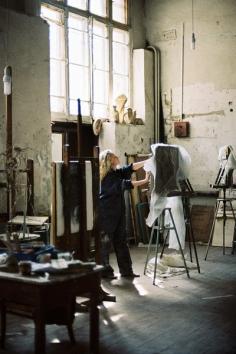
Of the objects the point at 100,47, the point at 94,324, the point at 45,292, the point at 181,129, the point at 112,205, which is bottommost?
the point at 94,324

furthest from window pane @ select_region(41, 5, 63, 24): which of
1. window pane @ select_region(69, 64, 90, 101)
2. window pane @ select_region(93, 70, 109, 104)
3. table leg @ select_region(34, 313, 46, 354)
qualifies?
table leg @ select_region(34, 313, 46, 354)

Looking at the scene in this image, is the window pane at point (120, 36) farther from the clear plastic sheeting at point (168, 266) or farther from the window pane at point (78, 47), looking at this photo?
the clear plastic sheeting at point (168, 266)

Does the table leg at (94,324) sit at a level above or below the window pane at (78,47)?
below

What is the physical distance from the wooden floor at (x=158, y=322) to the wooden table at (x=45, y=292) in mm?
510

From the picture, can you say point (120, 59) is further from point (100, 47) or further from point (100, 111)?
point (100, 111)

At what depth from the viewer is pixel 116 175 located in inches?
264

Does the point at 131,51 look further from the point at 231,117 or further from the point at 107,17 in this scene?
the point at 231,117

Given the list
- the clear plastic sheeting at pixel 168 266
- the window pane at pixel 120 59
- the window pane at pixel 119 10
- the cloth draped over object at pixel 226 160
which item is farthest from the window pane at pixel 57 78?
the clear plastic sheeting at pixel 168 266

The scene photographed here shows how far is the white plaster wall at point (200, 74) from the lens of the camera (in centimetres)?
957

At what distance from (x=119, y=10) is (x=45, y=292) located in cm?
766

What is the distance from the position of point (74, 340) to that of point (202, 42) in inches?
268

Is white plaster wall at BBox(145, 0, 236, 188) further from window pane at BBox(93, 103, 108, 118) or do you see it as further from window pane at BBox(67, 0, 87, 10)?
window pane at BBox(67, 0, 87, 10)

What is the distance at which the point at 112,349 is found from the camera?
4.20 metres

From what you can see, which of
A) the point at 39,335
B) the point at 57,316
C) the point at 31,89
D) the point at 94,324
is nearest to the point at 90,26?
the point at 31,89
